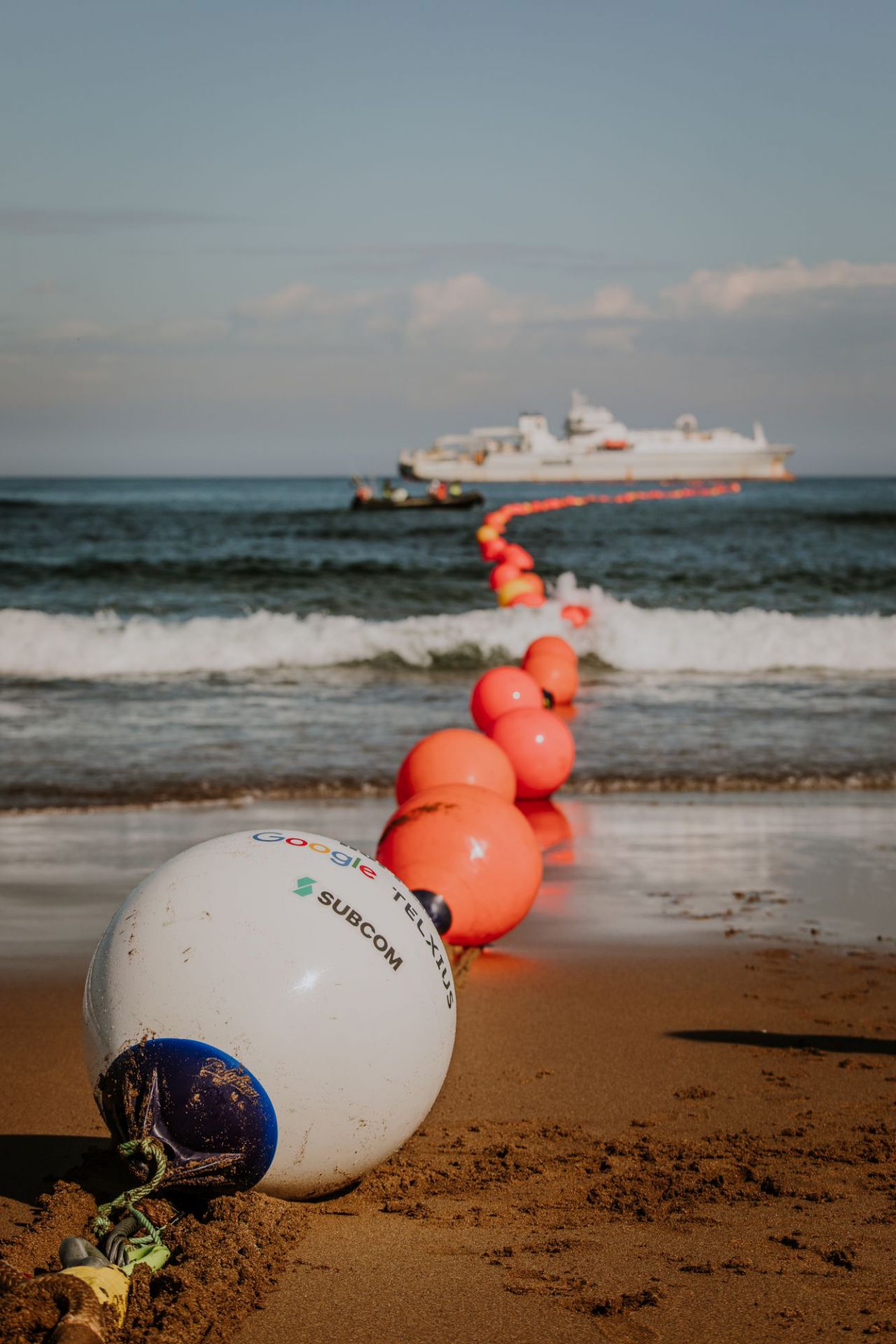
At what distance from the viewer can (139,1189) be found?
10.2 feet

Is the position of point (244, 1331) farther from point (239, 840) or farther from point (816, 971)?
point (816, 971)

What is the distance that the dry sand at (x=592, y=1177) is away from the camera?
9.37 feet

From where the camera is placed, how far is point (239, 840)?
346 centimetres

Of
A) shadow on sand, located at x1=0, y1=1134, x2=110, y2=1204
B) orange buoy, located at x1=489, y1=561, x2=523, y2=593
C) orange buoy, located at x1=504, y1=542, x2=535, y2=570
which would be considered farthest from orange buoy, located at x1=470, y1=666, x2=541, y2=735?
orange buoy, located at x1=504, y1=542, x2=535, y2=570

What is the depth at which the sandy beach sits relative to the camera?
9.46ft

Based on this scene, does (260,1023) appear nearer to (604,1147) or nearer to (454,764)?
(604,1147)

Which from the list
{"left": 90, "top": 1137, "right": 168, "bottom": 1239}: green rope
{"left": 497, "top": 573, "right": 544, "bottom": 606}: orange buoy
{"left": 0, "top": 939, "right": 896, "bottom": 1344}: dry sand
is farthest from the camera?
{"left": 497, "top": 573, "right": 544, "bottom": 606}: orange buoy

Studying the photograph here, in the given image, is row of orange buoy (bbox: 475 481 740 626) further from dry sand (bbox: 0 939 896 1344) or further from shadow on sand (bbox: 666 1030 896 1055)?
shadow on sand (bbox: 666 1030 896 1055)

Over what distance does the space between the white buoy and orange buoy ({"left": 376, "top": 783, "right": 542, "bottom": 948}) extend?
6.74ft

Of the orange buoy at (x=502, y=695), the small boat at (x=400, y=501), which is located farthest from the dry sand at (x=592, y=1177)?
the small boat at (x=400, y=501)

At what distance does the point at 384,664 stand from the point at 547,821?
852 centimetres

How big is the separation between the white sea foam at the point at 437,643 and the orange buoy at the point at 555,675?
11.6ft

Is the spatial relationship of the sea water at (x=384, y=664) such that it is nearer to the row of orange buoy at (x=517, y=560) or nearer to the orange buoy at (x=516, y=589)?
the row of orange buoy at (x=517, y=560)

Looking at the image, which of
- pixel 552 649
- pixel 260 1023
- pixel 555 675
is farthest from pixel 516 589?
pixel 260 1023
